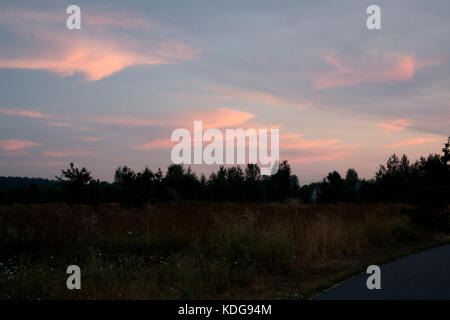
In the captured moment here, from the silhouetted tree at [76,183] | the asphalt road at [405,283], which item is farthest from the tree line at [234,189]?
the asphalt road at [405,283]

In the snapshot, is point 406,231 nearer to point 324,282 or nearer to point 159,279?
point 324,282

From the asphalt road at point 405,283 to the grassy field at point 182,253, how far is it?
494mm

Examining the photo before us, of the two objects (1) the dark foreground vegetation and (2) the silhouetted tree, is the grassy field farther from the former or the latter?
(2) the silhouetted tree

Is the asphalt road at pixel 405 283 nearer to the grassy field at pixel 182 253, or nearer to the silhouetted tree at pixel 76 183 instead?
the grassy field at pixel 182 253

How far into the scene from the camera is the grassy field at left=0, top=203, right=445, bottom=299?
808cm

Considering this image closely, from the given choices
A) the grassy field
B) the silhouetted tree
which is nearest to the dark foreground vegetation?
the grassy field

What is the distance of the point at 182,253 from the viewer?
11062 mm

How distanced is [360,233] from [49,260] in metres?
9.90

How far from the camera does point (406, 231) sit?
1727 centimetres

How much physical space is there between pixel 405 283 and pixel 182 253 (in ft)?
17.2

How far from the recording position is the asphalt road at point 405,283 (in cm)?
729

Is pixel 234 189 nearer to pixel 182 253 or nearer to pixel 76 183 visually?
pixel 76 183

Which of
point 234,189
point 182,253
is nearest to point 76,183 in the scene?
point 182,253

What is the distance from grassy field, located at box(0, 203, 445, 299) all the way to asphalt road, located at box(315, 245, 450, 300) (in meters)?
0.49
